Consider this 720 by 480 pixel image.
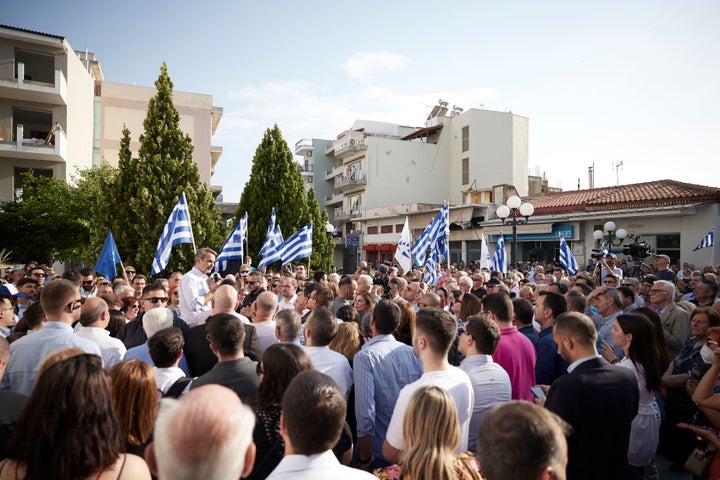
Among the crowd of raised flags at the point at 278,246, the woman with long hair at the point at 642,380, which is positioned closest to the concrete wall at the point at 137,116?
the crowd of raised flags at the point at 278,246

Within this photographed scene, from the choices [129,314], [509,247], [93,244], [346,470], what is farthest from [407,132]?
[346,470]

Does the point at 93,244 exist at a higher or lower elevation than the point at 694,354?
higher

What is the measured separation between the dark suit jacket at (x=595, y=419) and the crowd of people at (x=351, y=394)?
0.01 meters

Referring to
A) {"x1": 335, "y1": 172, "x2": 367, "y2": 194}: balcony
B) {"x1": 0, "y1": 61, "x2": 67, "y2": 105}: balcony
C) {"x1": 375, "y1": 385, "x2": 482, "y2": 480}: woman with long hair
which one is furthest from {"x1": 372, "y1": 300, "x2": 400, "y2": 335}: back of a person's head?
{"x1": 335, "y1": 172, "x2": 367, "y2": 194}: balcony

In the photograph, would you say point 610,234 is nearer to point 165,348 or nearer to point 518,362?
point 518,362

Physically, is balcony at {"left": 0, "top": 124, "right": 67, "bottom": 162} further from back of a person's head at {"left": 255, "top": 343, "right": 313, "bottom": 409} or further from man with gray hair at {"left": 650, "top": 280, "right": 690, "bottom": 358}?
man with gray hair at {"left": 650, "top": 280, "right": 690, "bottom": 358}

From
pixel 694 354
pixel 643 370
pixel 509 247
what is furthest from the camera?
pixel 509 247

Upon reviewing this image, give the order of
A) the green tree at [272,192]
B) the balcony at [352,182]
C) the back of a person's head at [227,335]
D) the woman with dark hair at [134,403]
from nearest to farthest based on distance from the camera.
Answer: the woman with dark hair at [134,403], the back of a person's head at [227,335], the green tree at [272,192], the balcony at [352,182]

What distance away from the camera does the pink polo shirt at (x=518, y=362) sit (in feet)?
13.4

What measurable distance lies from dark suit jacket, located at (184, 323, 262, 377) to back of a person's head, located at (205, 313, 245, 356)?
3.45 feet

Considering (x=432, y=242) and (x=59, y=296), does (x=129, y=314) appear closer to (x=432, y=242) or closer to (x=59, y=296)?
(x=59, y=296)

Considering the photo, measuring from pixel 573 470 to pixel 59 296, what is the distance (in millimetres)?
4154

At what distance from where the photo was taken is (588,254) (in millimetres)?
22578

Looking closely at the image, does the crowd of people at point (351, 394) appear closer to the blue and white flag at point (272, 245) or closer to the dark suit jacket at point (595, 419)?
the dark suit jacket at point (595, 419)
